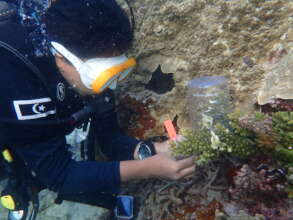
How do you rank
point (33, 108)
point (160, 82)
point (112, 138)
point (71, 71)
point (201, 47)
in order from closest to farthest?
point (33, 108)
point (71, 71)
point (201, 47)
point (112, 138)
point (160, 82)

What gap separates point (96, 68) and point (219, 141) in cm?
123

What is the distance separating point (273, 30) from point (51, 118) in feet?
8.31

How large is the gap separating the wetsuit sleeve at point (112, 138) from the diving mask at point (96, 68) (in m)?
1.10

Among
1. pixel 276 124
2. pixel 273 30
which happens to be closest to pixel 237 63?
pixel 273 30

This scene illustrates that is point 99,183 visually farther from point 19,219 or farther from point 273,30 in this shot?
point 273,30

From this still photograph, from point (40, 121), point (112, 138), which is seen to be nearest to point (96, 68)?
point (40, 121)

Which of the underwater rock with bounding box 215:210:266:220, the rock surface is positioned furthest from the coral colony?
the rock surface

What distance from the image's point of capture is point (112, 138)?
3488mm

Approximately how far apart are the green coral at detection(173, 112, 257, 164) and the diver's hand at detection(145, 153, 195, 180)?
0.09m

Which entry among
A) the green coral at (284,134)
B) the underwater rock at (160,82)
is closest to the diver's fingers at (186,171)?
the green coral at (284,134)

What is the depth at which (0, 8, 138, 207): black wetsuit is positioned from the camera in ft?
6.63

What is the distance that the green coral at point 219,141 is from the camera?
223 centimetres

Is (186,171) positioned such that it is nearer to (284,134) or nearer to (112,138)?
(284,134)

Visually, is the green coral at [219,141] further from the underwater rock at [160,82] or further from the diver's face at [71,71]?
the underwater rock at [160,82]
